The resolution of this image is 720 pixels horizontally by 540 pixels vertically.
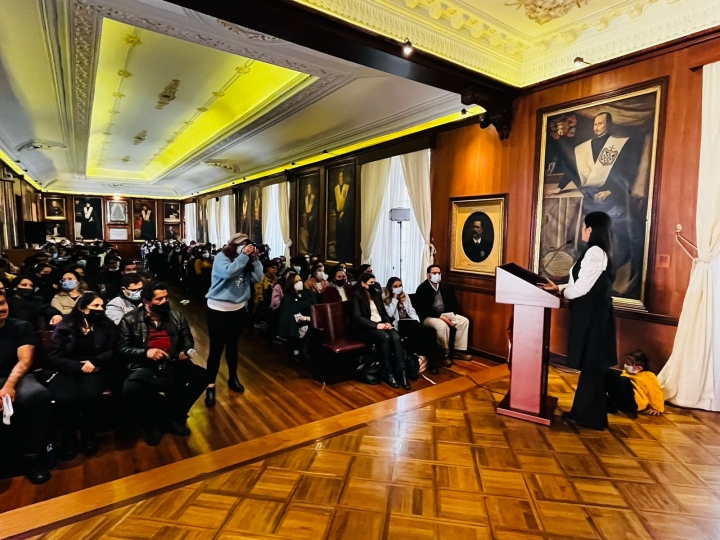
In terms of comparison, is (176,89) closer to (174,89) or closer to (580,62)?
(174,89)

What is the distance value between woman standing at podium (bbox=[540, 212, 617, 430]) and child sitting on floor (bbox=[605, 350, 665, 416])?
42 cm

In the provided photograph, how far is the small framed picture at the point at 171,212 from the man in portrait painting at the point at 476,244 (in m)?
17.9

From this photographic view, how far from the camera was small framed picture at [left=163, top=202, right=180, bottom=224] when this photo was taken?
1969 centimetres

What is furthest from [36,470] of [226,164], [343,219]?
[226,164]

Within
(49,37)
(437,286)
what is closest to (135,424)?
(437,286)

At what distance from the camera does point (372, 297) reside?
4.67m

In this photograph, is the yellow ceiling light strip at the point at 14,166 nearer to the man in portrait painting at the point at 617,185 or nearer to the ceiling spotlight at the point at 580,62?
the ceiling spotlight at the point at 580,62

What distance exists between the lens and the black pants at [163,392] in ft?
9.83

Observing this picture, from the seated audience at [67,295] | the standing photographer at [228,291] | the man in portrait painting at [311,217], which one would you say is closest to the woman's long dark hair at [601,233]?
the standing photographer at [228,291]

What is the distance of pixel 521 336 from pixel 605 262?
848 mm

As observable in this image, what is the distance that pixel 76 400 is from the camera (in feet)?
9.18

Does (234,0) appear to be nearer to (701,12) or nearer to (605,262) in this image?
(605,262)

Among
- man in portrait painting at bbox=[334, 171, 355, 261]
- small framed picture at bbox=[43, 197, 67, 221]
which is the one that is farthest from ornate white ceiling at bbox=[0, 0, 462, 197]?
small framed picture at bbox=[43, 197, 67, 221]

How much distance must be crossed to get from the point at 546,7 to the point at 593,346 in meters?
3.17
